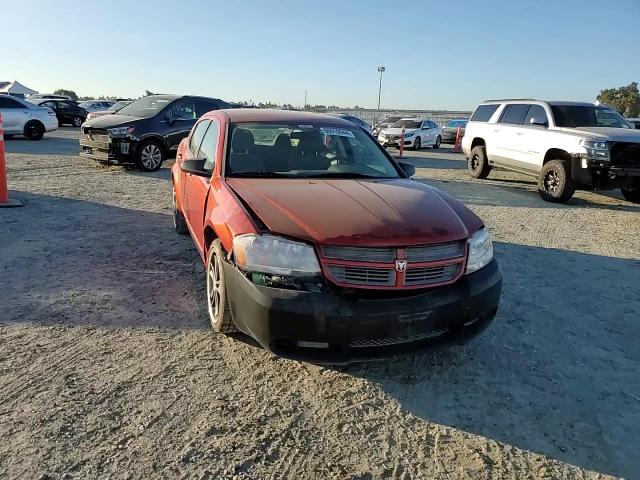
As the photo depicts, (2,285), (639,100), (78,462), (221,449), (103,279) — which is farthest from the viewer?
(639,100)

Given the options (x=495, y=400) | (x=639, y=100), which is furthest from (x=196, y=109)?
(x=639, y=100)

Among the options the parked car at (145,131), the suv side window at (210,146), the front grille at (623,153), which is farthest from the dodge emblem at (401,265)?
the parked car at (145,131)

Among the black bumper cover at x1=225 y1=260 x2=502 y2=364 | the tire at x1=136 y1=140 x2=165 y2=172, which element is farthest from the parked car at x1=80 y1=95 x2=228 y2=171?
the black bumper cover at x1=225 y1=260 x2=502 y2=364

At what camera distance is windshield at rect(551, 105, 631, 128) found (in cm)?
997

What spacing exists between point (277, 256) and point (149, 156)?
9409mm

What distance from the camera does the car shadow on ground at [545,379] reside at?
2602mm

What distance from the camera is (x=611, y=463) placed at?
2426 millimetres

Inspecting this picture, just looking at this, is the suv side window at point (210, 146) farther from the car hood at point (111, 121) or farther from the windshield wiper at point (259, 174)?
the car hood at point (111, 121)

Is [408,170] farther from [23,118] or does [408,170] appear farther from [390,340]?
[23,118]

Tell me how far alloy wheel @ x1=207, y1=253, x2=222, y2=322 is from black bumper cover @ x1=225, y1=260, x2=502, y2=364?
1.34ft

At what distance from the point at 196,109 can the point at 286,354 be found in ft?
33.1

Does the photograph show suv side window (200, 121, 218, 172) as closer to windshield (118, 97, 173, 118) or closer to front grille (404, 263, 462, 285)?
front grille (404, 263, 462, 285)

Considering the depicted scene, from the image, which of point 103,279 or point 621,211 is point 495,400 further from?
point 621,211

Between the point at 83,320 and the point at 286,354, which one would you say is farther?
the point at 83,320
